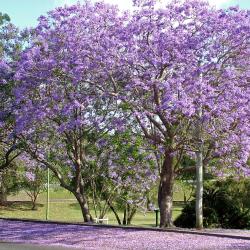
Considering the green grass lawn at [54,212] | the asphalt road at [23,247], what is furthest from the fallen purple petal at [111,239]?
the green grass lawn at [54,212]

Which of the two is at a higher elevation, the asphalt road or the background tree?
the background tree

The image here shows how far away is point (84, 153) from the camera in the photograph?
24188 mm

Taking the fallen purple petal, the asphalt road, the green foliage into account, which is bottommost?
the asphalt road

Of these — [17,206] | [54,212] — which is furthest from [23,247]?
[17,206]

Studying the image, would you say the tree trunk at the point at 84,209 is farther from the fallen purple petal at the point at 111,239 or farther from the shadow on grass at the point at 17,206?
the shadow on grass at the point at 17,206

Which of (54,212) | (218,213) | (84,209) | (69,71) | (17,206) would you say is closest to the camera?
(69,71)

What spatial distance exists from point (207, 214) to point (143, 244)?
23.6 feet

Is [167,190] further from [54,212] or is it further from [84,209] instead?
[54,212]

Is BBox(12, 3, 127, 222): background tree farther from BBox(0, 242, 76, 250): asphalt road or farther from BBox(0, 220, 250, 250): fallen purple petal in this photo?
BBox(0, 242, 76, 250): asphalt road

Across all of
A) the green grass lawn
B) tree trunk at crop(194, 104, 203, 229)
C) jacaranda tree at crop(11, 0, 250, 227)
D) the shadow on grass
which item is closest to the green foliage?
jacaranda tree at crop(11, 0, 250, 227)

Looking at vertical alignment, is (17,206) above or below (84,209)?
above

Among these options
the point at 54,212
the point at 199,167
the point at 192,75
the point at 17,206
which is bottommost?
the point at 54,212

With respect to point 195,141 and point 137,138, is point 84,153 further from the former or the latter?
point 195,141

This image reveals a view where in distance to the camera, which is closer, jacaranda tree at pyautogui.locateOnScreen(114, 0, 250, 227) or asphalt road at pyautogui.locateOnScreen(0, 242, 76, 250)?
asphalt road at pyautogui.locateOnScreen(0, 242, 76, 250)
